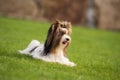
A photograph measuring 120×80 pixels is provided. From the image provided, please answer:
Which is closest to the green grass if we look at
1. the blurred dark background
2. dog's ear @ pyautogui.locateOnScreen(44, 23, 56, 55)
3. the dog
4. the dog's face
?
the dog

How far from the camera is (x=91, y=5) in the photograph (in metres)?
24.1

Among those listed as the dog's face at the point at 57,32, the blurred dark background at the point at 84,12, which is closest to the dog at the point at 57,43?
the dog's face at the point at 57,32

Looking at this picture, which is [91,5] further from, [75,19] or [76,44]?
[76,44]

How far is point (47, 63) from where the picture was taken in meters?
9.47

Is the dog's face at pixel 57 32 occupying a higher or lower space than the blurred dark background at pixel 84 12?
lower

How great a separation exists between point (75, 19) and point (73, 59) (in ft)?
41.5

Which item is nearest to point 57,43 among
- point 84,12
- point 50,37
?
point 50,37

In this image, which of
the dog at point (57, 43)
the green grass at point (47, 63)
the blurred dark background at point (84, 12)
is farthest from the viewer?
the blurred dark background at point (84, 12)

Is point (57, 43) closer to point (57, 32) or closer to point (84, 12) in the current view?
point (57, 32)

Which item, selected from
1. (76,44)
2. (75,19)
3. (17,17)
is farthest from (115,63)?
(75,19)

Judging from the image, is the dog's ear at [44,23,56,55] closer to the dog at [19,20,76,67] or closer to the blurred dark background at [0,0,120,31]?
the dog at [19,20,76,67]

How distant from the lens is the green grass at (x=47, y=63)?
8.23m

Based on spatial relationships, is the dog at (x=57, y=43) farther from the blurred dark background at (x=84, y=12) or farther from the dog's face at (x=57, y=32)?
the blurred dark background at (x=84, y=12)

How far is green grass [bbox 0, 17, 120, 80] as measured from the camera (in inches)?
324
